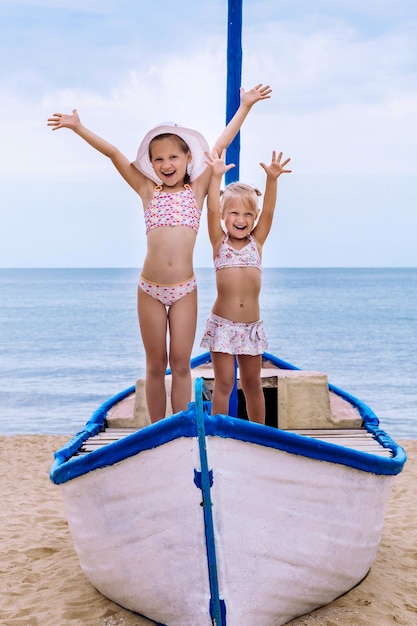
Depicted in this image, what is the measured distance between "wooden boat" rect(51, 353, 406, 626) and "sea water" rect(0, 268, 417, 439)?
33.9 feet

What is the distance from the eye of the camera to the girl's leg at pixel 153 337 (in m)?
4.84

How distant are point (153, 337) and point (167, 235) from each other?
59 cm

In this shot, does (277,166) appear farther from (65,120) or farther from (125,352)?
(125,352)

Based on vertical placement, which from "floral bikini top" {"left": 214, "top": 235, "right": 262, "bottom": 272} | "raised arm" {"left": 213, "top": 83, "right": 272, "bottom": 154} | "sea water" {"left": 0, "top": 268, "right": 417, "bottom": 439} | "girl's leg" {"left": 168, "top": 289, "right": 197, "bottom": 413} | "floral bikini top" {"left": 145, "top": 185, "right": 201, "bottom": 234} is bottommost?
"sea water" {"left": 0, "top": 268, "right": 417, "bottom": 439}

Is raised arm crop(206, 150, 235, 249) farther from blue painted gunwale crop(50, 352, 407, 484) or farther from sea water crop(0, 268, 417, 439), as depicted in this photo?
sea water crop(0, 268, 417, 439)

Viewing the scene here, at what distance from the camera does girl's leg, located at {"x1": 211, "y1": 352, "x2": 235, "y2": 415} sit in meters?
5.09

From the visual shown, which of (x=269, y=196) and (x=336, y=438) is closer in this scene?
(x=269, y=196)

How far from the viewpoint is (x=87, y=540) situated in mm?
4719

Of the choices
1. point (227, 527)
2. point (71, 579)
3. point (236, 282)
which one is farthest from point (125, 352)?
point (227, 527)

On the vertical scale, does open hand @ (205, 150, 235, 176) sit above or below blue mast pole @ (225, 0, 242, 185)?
below

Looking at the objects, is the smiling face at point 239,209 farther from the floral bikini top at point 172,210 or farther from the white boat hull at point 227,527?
the white boat hull at point 227,527

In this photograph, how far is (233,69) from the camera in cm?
564

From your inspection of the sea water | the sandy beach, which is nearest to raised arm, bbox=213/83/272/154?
the sandy beach

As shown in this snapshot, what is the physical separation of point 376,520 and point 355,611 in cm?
54
